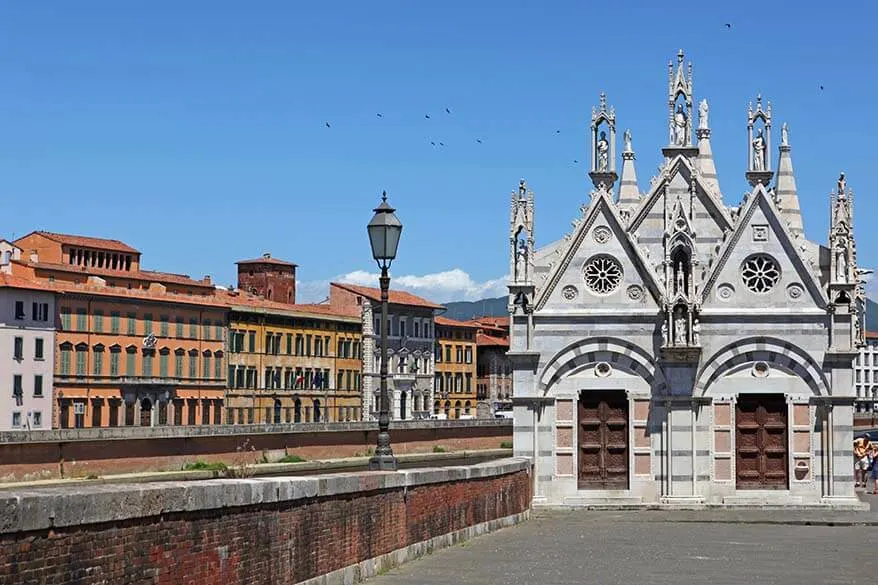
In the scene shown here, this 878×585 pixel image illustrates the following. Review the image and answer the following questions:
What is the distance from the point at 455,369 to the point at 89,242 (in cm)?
4418

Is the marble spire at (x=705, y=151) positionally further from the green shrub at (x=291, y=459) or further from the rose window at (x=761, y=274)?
the green shrub at (x=291, y=459)

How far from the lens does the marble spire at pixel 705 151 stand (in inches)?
1484

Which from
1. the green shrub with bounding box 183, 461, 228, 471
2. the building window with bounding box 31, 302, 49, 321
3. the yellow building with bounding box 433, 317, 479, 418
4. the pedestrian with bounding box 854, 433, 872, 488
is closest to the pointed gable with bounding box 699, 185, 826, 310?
the pedestrian with bounding box 854, 433, 872, 488

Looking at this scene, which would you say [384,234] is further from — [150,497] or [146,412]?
[146,412]

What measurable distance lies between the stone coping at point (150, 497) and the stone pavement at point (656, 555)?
57.0 inches

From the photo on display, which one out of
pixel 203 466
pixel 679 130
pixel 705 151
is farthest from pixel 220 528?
pixel 203 466

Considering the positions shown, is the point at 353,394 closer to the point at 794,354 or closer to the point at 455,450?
the point at 455,450

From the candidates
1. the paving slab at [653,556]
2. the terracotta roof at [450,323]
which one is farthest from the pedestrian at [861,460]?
the terracotta roof at [450,323]

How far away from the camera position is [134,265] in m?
114

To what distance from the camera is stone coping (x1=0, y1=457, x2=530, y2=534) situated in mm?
10039

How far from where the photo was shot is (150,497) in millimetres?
11875

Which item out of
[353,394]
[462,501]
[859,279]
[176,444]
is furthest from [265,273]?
[462,501]

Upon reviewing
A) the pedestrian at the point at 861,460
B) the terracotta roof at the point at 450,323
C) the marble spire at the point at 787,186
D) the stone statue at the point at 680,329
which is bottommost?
the pedestrian at the point at 861,460

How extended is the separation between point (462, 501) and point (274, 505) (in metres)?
8.57
